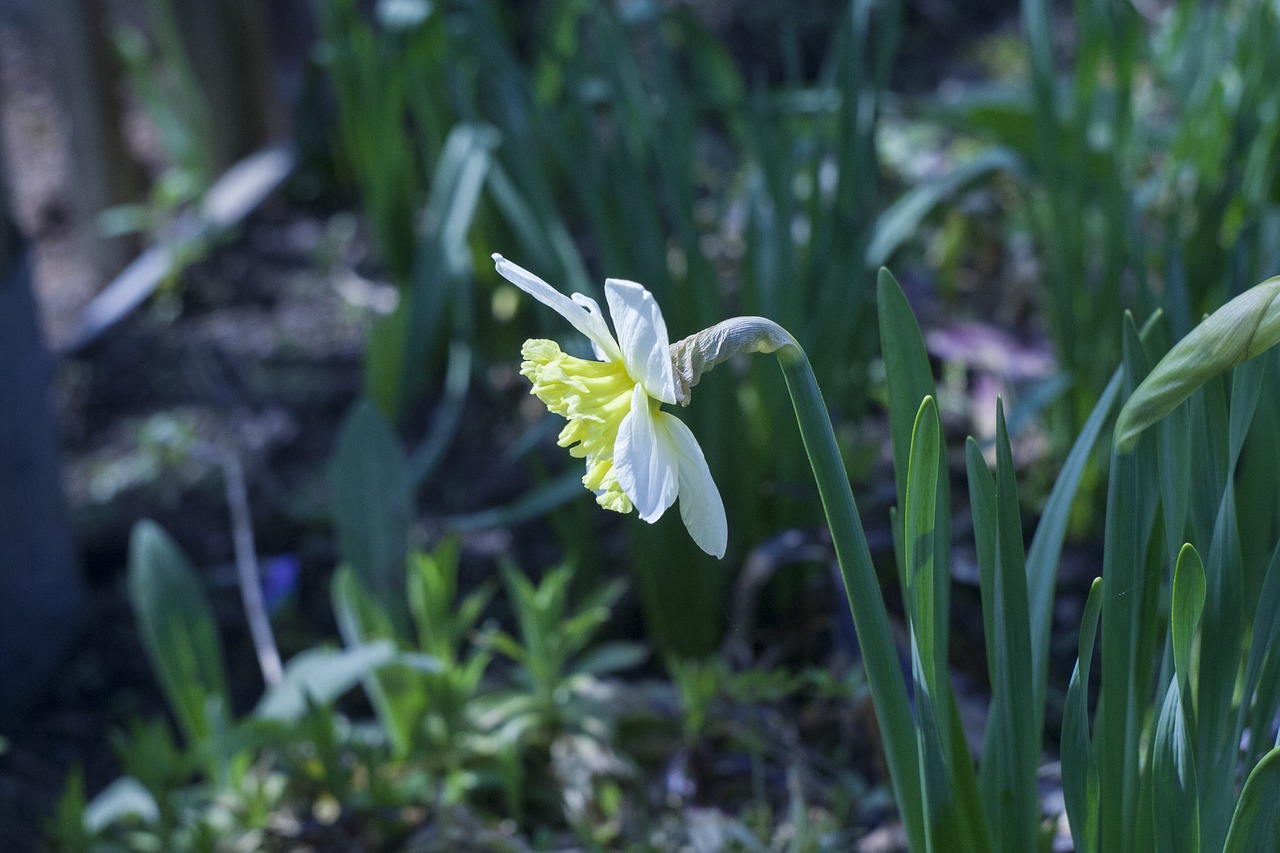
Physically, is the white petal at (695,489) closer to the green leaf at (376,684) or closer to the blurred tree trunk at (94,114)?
the green leaf at (376,684)

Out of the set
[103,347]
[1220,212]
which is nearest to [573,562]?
[1220,212]

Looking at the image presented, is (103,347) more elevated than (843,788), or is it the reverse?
(103,347)

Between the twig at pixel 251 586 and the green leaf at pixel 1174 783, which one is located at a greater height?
the green leaf at pixel 1174 783

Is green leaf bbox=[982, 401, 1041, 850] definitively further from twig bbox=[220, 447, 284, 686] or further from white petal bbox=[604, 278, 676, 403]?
twig bbox=[220, 447, 284, 686]

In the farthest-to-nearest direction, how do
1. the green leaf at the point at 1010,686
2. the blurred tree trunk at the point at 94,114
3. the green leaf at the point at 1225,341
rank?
the blurred tree trunk at the point at 94,114 < the green leaf at the point at 1010,686 < the green leaf at the point at 1225,341

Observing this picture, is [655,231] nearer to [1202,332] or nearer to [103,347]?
[1202,332]

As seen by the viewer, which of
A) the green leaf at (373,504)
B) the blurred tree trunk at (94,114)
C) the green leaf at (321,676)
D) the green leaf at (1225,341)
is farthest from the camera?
the blurred tree trunk at (94,114)

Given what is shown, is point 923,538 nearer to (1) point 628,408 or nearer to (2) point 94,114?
(1) point 628,408

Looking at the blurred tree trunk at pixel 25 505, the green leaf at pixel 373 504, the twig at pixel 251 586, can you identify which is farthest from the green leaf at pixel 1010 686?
the blurred tree trunk at pixel 25 505
